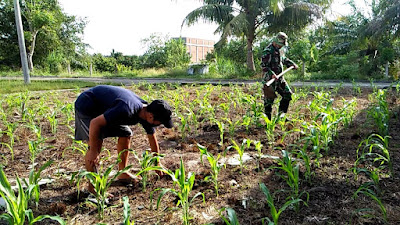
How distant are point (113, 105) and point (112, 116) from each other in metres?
0.17

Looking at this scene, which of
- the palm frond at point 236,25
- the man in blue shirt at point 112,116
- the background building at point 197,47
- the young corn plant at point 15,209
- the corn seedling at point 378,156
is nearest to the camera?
the young corn plant at point 15,209

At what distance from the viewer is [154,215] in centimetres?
224

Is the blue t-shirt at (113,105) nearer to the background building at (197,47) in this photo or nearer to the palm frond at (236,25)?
the palm frond at (236,25)

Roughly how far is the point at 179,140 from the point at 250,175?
148 cm

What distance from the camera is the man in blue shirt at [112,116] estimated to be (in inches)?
90.6

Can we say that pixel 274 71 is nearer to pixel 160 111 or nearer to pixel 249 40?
pixel 160 111

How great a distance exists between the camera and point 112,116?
2244 mm

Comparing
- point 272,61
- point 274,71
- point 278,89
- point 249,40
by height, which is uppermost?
point 249,40

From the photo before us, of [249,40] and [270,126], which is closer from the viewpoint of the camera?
[270,126]

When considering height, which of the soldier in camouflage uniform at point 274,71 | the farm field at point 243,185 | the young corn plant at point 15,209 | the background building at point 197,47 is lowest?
the farm field at point 243,185

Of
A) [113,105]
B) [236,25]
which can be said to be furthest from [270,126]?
[236,25]

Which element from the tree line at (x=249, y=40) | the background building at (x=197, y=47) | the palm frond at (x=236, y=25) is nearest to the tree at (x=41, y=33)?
the tree line at (x=249, y=40)

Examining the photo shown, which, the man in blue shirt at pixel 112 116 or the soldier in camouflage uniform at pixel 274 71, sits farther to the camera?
the soldier in camouflage uniform at pixel 274 71

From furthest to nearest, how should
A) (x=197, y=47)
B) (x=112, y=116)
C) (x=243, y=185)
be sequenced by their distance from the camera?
(x=197, y=47), (x=243, y=185), (x=112, y=116)
